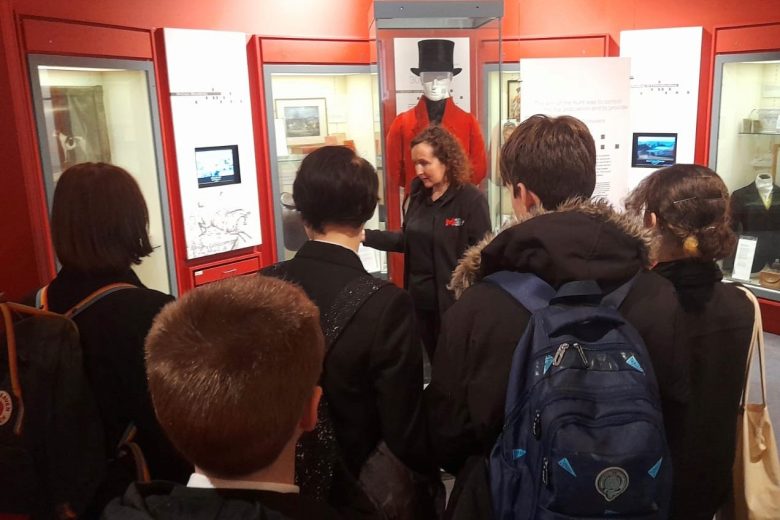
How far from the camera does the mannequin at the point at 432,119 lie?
4.50 metres

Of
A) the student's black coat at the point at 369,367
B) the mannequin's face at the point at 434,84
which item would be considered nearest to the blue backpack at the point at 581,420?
the student's black coat at the point at 369,367

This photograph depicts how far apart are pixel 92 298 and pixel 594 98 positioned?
4.47m

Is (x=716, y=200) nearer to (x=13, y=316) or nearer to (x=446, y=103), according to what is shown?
(x=13, y=316)

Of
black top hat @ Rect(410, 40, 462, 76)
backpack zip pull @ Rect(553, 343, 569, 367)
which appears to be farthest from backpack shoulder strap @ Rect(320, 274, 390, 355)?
black top hat @ Rect(410, 40, 462, 76)

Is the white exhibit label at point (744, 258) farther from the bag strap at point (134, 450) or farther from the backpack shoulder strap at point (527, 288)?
the bag strap at point (134, 450)

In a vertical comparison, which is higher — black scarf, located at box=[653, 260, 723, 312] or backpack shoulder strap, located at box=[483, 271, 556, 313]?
backpack shoulder strap, located at box=[483, 271, 556, 313]

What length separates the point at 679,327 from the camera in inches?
62.2

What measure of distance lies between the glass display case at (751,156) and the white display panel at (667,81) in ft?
0.60

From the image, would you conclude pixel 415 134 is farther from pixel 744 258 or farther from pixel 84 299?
pixel 744 258

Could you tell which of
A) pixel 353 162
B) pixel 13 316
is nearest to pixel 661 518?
pixel 353 162

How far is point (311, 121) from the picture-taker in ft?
16.8

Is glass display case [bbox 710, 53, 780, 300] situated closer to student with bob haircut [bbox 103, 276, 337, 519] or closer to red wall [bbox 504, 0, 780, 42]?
red wall [bbox 504, 0, 780, 42]

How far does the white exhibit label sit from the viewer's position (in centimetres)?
561

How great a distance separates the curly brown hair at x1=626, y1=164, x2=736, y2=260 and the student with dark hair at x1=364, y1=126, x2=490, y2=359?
65.5 inches
